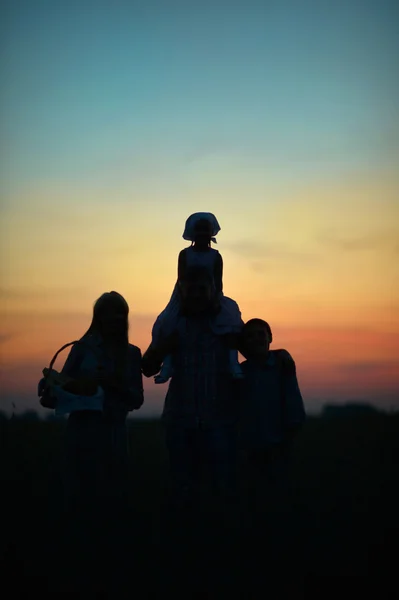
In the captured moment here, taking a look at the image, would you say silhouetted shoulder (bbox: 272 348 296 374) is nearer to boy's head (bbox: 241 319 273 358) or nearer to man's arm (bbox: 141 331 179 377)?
boy's head (bbox: 241 319 273 358)

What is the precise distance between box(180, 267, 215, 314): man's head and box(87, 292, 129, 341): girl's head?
0.62 meters

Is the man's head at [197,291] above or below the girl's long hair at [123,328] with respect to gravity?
above

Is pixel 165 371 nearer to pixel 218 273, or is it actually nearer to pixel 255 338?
pixel 255 338

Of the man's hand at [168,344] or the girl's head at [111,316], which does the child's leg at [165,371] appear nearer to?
the man's hand at [168,344]

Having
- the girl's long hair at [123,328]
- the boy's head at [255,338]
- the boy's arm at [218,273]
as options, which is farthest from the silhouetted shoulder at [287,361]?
the girl's long hair at [123,328]

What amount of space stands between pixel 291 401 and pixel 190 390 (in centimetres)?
97

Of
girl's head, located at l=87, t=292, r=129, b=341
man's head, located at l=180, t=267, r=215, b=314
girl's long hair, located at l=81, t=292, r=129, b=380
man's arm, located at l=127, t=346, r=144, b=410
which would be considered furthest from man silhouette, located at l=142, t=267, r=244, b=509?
girl's head, located at l=87, t=292, r=129, b=341

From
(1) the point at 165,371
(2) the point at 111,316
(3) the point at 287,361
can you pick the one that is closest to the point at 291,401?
(3) the point at 287,361

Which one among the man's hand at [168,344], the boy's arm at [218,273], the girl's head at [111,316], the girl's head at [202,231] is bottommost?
the man's hand at [168,344]

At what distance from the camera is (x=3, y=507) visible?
8242 millimetres

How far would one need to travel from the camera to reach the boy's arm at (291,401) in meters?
8.02

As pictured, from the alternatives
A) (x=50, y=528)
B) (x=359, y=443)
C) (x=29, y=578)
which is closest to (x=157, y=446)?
(x=359, y=443)

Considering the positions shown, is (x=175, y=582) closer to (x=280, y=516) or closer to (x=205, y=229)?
(x=280, y=516)

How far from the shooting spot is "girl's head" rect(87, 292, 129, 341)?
763 centimetres
